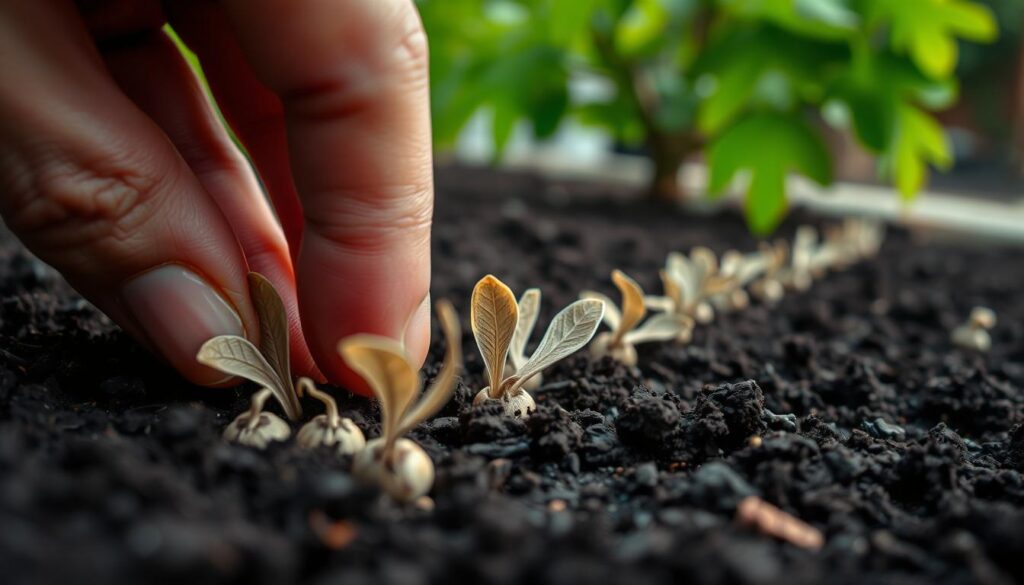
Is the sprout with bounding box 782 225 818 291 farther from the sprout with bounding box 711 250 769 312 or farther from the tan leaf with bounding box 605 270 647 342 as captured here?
the tan leaf with bounding box 605 270 647 342

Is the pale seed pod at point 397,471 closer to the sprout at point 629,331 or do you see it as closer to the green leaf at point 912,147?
the sprout at point 629,331

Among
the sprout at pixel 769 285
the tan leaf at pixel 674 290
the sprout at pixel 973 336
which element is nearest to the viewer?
the tan leaf at pixel 674 290

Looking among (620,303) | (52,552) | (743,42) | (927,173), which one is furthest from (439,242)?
(927,173)

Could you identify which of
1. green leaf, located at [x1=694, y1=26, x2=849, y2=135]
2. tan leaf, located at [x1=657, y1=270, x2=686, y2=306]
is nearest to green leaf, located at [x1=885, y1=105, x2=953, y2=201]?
green leaf, located at [x1=694, y1=26, x2=849, y2=135]

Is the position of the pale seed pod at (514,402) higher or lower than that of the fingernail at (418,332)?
lower

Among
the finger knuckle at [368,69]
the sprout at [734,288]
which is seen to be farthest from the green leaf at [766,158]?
the finger knuckle at [368,69]

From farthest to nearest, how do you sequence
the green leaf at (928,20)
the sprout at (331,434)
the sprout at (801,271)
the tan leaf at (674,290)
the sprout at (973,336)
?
the green leaf at (928,20) → the sprout at (801,271) → the sprout at (973,336) → the tan leaf at (674,290) → the sprout at (331,434)
